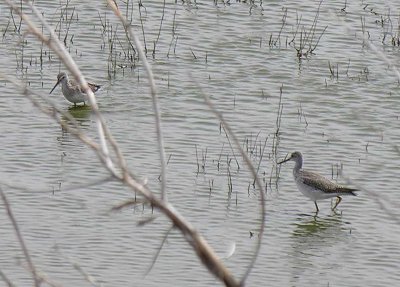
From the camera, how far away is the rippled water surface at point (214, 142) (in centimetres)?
873

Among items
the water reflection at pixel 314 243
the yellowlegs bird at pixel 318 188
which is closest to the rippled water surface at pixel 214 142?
the water reflection at pixel 314 243

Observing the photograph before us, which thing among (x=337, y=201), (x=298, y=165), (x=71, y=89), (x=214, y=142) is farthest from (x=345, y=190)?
(x=71, y=89)

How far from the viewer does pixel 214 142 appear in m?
12.1

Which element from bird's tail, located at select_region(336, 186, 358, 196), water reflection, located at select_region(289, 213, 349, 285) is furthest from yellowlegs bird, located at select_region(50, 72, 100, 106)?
water reflection, located at select_region(289, 213, 349, 285)

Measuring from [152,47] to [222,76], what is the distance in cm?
144

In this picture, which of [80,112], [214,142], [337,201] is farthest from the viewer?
[80,112]

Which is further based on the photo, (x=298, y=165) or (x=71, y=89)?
(x=71, y=89)

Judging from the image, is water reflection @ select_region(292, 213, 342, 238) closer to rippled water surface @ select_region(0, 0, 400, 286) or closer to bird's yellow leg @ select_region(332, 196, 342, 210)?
rippled water surface @ select_region(0, 0, 400, 286)

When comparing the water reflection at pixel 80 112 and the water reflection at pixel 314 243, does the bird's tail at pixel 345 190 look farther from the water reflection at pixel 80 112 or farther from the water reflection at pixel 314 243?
the water reflection at pixel 80 112

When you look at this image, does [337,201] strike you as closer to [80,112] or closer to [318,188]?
[318,188]

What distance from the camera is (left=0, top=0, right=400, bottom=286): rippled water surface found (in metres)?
8.73

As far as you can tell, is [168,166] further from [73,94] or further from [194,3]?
[194,3]

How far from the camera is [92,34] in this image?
16.0 m

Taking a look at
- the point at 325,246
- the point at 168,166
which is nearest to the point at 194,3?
the point at 168,166
